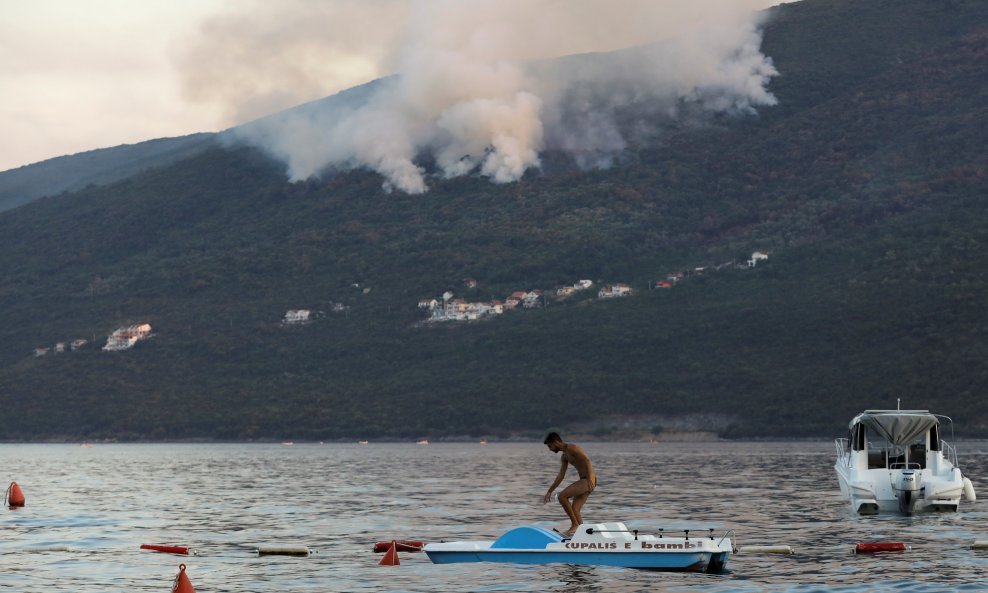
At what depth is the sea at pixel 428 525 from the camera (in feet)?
124

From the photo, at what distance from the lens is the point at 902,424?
59.0 meters

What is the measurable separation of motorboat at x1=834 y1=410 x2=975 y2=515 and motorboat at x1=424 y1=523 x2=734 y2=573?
19018mm

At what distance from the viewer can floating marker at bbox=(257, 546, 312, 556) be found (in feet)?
143

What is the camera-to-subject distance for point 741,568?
39.9m

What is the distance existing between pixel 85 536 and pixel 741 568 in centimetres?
2238

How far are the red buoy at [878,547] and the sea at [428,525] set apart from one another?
1.98 feet

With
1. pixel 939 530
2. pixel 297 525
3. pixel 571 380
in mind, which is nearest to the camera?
pixel 939 530

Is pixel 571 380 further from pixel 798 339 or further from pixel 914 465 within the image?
pixel 914 465

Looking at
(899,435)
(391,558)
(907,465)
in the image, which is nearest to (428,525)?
(391,558)

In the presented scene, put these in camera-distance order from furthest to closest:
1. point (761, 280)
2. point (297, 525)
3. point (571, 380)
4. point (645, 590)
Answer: point (761, 280), point (571, 380), point (297, 525), point (645, 590)

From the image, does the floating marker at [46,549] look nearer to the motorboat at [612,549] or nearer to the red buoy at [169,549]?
the red buoy at [169,549]

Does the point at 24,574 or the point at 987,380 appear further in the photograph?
the point at 987,380

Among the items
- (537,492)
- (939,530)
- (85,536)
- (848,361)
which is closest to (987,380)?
(848,361)

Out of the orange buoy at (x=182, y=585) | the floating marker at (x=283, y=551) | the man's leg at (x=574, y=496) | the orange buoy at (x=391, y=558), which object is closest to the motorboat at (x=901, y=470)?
the man's leg at (x=574, y=496)
